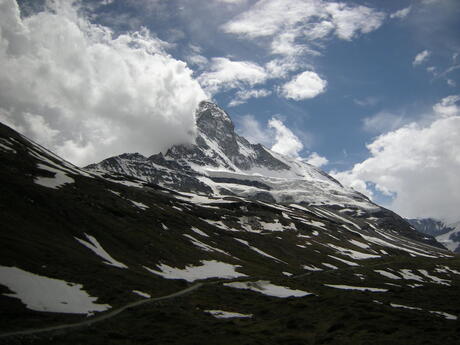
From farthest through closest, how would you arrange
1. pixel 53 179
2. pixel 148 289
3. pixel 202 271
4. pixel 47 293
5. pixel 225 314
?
pixel 53 179
pixel 202 271
pixel 148 289
pixel 225 314
pixel 47 293

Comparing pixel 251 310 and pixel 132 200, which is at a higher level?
pixel 132 200

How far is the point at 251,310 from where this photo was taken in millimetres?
54312

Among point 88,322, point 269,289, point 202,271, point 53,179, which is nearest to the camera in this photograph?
point 88,322

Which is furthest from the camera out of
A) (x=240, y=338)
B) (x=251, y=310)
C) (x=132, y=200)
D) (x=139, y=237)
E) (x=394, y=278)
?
(x=132, y=200)

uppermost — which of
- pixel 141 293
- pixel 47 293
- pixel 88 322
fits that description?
pixel 141 293

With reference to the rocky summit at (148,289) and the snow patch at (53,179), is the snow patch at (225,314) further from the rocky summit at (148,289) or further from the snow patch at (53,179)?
the snow patch at (53,179)

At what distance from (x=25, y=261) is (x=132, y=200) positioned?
94.0 m

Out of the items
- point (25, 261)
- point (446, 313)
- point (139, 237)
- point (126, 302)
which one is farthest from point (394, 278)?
point (25, 261)

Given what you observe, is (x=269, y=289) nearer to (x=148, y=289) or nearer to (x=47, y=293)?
(x=148, y=289)

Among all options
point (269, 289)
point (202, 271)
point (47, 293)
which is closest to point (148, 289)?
point (47, 293)

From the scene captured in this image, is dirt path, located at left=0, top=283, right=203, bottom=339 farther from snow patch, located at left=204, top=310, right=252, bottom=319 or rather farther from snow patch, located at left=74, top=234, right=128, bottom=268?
snow patch, located at left=74, top=234, right=128, bottom=268

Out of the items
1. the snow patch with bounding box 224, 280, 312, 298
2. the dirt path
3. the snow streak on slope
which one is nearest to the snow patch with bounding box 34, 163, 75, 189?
the snow patch with bounding box 224, 280, 312, 298

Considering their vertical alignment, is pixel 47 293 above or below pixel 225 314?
below

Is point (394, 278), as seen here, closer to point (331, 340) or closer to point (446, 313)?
point (446, 313)
